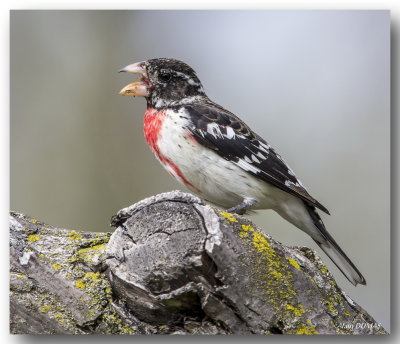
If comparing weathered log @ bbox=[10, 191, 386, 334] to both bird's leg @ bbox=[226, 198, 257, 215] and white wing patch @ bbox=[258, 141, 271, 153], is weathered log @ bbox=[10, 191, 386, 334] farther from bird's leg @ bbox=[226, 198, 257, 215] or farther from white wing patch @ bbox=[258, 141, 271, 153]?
white wing patch @ bbox=[258, 141, 271, 153]

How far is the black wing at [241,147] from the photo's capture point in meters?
2.51

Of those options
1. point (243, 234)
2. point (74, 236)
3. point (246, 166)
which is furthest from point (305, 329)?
point (74, 236)

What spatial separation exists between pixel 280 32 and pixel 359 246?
3.27 ft

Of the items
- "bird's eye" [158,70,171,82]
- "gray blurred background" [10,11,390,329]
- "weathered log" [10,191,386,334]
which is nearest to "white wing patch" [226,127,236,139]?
"gray blurred background" [10,11,390,329]

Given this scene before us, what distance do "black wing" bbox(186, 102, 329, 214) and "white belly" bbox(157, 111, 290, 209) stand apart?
31mm

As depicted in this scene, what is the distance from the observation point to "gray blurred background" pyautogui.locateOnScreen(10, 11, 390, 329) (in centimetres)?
264

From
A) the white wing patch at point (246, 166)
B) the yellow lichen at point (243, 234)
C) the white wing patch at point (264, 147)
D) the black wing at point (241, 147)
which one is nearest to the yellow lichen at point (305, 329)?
the yellow lichen at point (243, 234)

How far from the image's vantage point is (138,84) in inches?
106

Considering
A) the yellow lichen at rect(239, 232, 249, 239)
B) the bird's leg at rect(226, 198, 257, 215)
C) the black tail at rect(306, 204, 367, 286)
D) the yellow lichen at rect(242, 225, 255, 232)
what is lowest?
the black tail at rect(306, 204, 367, 286)

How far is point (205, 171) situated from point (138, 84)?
53 cm

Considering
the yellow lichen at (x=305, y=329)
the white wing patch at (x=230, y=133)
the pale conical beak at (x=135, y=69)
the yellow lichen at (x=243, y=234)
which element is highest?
the pale conical beak at (x=135, y=69)

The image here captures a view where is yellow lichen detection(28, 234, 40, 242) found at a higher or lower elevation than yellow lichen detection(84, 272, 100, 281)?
higher

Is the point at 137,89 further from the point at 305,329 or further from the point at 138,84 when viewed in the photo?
the point at 305,329

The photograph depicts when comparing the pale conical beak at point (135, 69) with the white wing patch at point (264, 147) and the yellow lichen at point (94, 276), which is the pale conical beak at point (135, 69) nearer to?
the white wing patch at point (264, 147)
